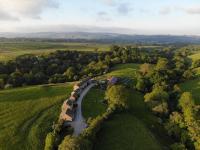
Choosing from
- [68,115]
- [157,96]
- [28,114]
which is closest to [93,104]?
[68,115]

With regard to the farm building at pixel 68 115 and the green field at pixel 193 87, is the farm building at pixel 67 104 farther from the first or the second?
the green field at pixel 193 87

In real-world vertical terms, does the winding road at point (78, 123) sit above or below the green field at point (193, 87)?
above

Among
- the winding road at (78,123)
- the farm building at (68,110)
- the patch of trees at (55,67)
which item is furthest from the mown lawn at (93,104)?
the patch of trees at (55,67)

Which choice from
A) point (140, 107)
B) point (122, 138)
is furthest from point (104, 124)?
point (140, 107)

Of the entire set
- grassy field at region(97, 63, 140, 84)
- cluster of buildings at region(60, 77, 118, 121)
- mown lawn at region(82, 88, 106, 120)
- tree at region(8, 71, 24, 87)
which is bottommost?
grassy field at region(97, 63, 140, 84)

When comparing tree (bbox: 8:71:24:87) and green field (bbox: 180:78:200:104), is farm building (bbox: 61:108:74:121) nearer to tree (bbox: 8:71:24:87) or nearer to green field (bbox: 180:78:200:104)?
green field (bbox: 180:78:200:104)

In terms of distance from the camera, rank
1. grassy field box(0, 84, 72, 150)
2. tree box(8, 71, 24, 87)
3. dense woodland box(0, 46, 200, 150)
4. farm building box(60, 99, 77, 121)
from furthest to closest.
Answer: tree box(8, 71, 24, 87) → farm building box(60, 99, 77, 121) → dense woodland box(0, 46, 200, 150) → grassy field box(0, 84, 72, 150)

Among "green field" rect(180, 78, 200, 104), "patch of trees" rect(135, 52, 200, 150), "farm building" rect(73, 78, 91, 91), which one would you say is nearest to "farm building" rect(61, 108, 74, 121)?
"farm building" rect(73, 78, 91, 91)
